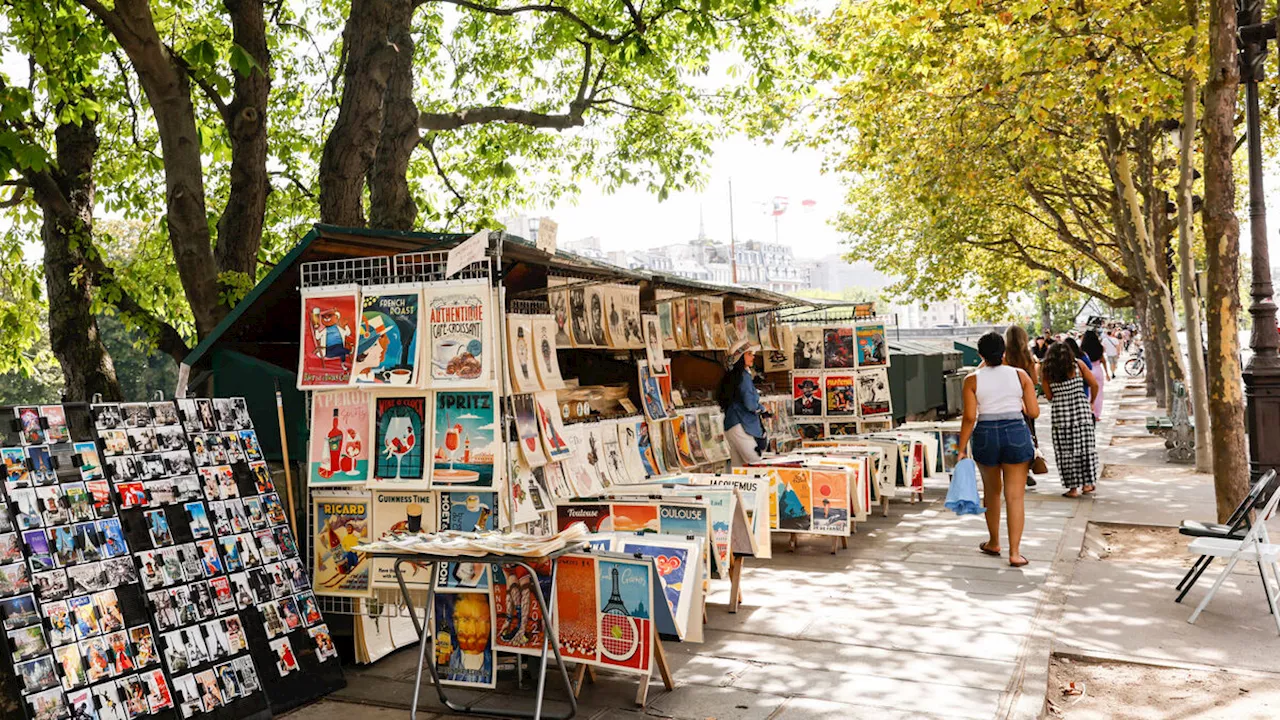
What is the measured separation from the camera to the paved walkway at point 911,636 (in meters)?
5.20

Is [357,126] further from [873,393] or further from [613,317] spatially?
[873,393]

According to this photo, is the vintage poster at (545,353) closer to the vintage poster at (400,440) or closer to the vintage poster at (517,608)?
the vintage poster at (400,440)

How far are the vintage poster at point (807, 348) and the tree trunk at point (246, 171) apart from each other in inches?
259

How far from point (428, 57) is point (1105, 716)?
51.8 ft

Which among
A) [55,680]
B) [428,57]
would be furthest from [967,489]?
[428,57]

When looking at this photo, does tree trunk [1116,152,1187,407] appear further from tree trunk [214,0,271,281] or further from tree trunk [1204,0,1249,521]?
tree trunk [214,0,271,281]

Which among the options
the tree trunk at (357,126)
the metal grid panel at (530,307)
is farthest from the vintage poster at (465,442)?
the tree trunk at (357,126)

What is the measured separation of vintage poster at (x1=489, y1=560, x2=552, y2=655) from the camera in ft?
17.4

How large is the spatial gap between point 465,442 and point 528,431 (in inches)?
23.1

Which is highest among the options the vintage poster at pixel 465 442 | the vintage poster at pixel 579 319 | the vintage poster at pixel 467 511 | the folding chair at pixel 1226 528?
the vintage poster at pixel 579 319

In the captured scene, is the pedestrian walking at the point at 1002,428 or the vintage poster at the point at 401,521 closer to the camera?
the vintage poster at the point at 401,521

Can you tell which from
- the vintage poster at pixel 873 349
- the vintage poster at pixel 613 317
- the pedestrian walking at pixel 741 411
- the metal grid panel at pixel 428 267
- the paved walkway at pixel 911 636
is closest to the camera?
the paved walkway at pixel 911 636

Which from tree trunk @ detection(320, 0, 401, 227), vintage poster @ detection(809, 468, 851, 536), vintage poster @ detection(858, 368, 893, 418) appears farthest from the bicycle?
tree trunk @ detection(320, 0, 401, 227)

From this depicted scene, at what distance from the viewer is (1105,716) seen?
501 cm
